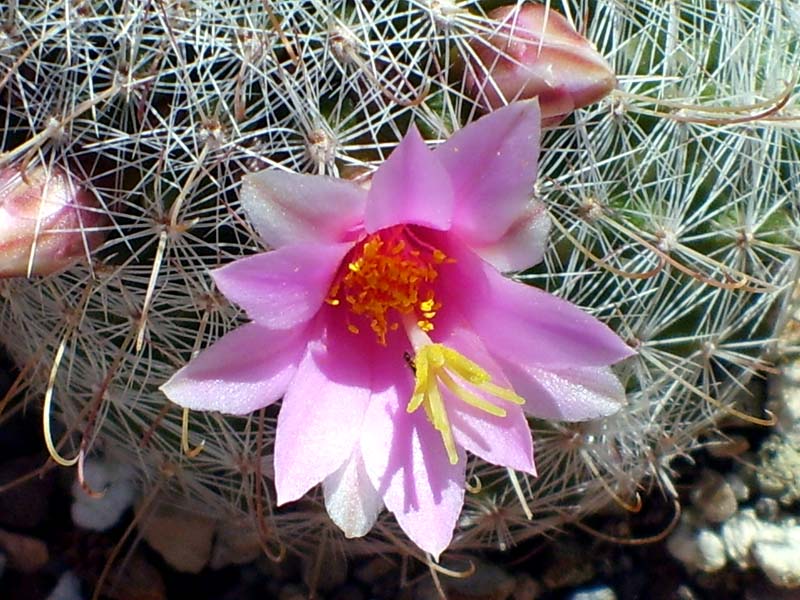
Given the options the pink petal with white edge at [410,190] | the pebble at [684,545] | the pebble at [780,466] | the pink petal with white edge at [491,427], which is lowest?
the pebble at [684,545]

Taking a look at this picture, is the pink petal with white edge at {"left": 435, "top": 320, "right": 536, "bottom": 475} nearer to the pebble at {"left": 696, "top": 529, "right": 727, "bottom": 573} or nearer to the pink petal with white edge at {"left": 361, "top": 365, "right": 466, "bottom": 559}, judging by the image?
the pink petal with white edge at {"left": 361, "top": 365, "right": 466, "bottom": 559}

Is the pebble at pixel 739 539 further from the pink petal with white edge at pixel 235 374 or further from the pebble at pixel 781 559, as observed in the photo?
the pink petal with white edge at pixel 235 374

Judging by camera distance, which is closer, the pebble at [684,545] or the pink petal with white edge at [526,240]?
the pink petal with white edge at [526,240]

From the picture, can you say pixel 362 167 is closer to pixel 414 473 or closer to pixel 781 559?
pixel 414 473

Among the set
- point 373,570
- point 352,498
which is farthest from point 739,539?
point 352,498

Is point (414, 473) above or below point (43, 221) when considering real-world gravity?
below

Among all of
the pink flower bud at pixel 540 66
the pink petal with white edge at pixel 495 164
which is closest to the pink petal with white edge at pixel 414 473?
the pink petal with white edge at pixel 495 164
